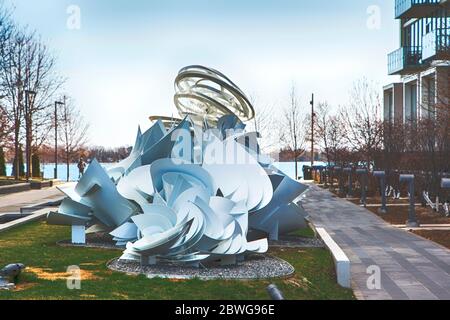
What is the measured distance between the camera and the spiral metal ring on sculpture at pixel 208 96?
733 inches

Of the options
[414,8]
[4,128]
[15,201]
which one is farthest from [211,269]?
[414,8]

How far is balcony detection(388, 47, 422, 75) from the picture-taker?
42.1 m

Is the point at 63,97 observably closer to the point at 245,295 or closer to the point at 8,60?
the point at 8,60

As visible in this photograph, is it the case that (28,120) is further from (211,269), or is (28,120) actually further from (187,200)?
(211,269)

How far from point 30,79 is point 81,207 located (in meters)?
32.2

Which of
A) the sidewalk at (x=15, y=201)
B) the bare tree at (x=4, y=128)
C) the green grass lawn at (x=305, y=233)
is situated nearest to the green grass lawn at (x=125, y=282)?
the green grass lawn at (x=305, y=233)

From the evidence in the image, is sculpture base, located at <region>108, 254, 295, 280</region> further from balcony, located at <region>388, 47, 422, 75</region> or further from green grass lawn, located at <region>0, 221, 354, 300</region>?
balcony, located at <region>388, 47, 422, 75</region>

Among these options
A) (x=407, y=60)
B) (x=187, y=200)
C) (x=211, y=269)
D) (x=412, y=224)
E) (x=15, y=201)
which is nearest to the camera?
(x=211, y=269)

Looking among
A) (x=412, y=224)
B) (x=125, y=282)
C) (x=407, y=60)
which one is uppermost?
(x=407, y=60)

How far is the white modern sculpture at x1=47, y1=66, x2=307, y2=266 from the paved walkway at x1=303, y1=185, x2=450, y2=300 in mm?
1846

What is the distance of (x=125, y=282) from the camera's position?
1027cm

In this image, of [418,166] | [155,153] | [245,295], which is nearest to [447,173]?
[418,166]

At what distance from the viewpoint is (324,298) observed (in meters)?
10.1

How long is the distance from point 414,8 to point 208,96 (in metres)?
25.0
